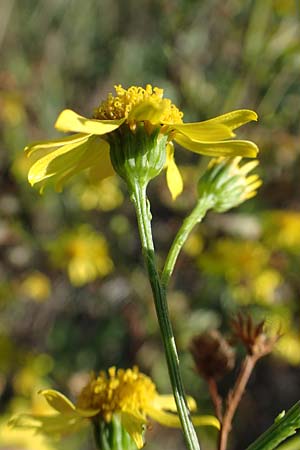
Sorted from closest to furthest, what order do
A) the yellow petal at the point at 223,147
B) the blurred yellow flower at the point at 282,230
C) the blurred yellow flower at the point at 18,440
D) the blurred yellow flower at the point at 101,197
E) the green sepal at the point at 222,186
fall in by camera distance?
the yellow petal at the point at 223,147, the green sepal at the point at 222,186, the blurred yellow flower at the point at 18,440, the blurred yellow flower at the point at 282,230, the blurred yellow flower at the point at 101,197

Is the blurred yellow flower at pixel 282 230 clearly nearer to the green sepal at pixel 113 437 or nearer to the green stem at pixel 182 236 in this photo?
the green stem at pixel 182 236

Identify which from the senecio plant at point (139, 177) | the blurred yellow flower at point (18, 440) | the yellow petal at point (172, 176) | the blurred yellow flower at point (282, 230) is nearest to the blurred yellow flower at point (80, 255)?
the blurred yellow flower at point (282, 230)

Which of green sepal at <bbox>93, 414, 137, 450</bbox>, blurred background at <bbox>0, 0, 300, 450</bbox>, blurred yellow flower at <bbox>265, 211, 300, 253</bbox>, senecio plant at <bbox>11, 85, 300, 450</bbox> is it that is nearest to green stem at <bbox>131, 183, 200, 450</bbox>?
senecio plant at <bbox>11, 85, 300, 450</bbox>

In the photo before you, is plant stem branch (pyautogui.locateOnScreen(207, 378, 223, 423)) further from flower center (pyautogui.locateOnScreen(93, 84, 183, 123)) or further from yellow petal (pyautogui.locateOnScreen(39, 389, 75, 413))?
flower center (pyautogui.locateOnScreen(93, 84, 183, 123))

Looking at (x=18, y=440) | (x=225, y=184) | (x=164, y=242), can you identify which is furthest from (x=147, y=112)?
(x=164, y=242)

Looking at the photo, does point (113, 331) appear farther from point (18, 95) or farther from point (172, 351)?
point (172, 351)

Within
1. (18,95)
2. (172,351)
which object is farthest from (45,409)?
(18,95)

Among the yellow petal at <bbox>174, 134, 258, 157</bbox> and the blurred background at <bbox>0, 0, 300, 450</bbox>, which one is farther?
the blurred background at <bbox>0, 0, 300, 450</bbox>
